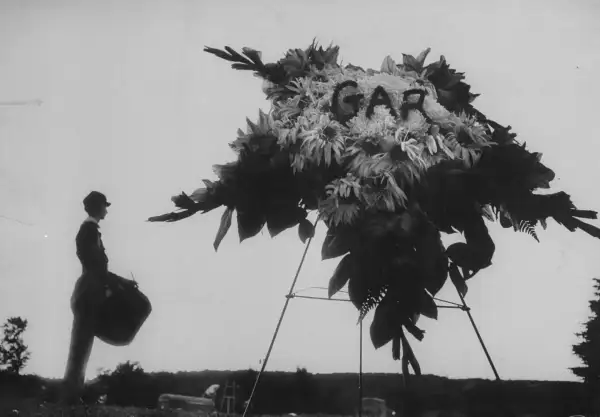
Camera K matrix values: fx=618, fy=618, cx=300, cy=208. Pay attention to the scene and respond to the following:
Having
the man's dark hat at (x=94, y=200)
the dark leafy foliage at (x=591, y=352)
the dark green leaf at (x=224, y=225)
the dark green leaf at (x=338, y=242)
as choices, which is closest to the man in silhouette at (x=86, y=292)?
the man's dark hat at (x=94, y=200)

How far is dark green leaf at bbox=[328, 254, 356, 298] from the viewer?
1373 millimetres

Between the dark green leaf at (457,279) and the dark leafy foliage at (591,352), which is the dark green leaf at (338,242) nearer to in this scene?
the dark green leaf at (457,279)

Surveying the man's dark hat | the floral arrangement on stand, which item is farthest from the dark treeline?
the floral arrangement on stand

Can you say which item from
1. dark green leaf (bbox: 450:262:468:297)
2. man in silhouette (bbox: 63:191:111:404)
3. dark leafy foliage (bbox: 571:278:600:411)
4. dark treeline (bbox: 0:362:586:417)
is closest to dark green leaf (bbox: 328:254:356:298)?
dark green leaf (bbox: 450:262:468:297)

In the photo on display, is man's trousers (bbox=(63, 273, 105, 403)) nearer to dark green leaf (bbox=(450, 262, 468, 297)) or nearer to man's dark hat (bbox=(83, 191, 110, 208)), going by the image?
man's dark hat (bbox=(83, 191, 110, 208))

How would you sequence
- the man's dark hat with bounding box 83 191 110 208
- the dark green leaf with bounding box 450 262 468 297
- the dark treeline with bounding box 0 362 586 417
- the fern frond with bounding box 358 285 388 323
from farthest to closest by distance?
1. the man's dark hat with bounding box 83 191 110 208
2. the dark treeline with bounding box 0 362 586 417
3. the dark green leaf with bounding box 450 262 468 297
4. the fern frond with bounding box 358 285 388 323

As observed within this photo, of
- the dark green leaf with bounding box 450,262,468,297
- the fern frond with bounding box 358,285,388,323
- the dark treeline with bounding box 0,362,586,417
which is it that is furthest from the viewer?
the dark treeline with bounding box 0,362,586,417

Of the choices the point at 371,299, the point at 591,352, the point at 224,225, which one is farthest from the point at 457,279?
the point at 591,352

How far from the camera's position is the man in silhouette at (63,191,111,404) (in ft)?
7.10

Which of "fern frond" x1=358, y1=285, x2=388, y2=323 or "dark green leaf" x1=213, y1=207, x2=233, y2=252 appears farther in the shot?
"dark green leaf" x1=213, y1=207, x2=233, y2=252

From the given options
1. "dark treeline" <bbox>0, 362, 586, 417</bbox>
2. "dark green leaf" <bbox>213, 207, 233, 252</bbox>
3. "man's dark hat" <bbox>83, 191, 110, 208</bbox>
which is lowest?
"dark treeline" <bbox>0, 362, 586, 417</bbox>

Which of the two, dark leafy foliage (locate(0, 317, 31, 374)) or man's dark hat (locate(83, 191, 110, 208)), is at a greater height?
man's dark hat (locate(83, 191, 110, 208))

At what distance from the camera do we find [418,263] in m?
1.30

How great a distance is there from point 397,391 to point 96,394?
1036 millimetres
